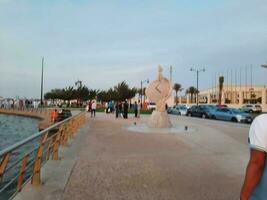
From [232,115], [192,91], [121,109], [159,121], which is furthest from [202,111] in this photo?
[192,91]

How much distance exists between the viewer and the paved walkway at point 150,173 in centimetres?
771

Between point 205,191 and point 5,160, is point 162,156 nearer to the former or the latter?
point 205,191

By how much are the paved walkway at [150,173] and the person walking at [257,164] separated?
13.8 feet

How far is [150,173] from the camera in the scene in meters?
9.75

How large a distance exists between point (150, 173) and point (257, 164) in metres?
6.62

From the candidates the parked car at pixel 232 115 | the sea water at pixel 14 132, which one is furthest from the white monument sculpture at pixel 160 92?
the parked car at pixel 232 115

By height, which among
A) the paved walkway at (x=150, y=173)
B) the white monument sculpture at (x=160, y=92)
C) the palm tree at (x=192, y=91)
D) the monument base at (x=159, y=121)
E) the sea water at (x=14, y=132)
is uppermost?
the palm tree at (x=192, y=91)

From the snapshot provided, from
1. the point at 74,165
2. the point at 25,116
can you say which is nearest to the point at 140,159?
the point at 74,165

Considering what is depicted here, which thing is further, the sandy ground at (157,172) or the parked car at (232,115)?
the parked car at (232,115)

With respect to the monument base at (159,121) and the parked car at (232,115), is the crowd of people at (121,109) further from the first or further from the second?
the monument base at (159,121)

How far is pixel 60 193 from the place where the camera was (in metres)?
7.68

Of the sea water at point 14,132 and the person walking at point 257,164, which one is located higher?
the person walking at point 257,164

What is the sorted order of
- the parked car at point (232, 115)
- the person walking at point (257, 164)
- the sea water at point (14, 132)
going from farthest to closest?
the parked car at point (232, 115)
the sea water at point (14, 132)
the person walking at point (257, 164)

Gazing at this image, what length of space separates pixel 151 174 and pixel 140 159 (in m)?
2.34
